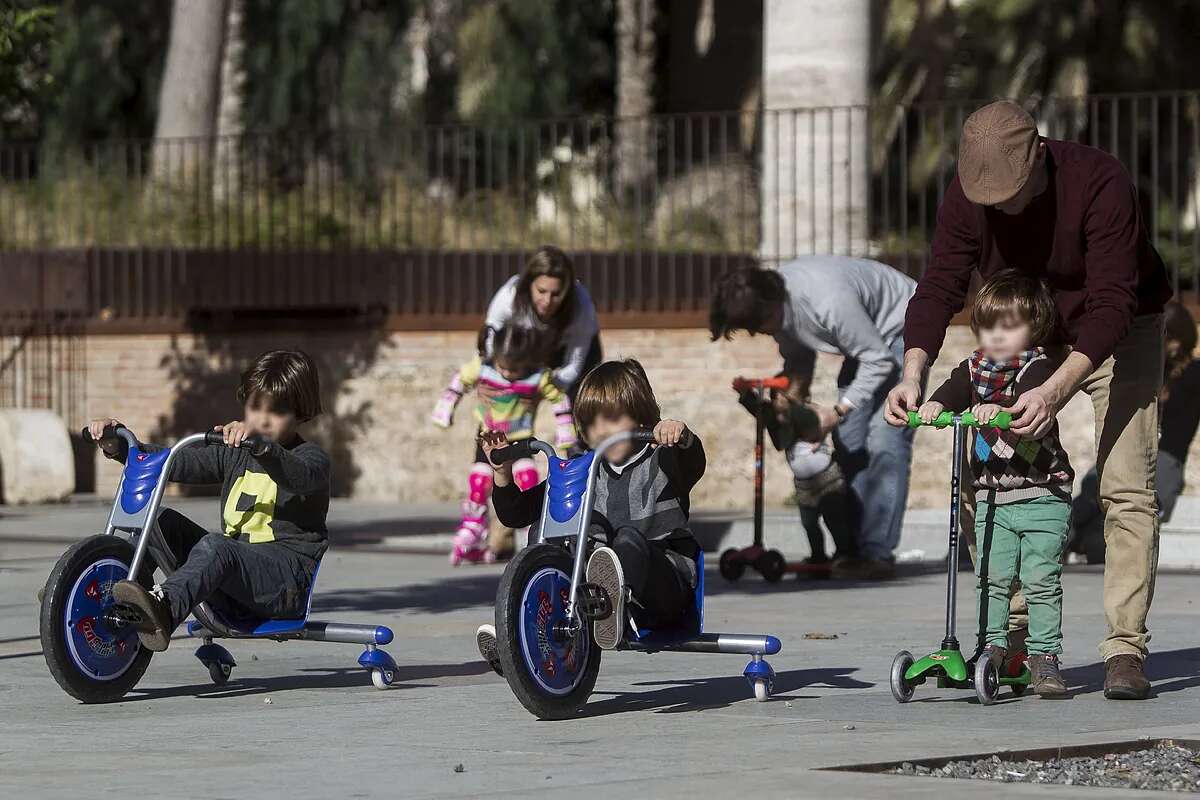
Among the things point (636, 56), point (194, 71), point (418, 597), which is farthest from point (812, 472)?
point (636, 56)

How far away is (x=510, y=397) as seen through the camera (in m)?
11.9

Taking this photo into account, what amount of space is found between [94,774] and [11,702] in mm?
1562

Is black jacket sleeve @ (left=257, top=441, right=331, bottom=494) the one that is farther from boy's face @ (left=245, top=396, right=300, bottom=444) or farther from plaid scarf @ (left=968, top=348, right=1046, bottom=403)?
plaid scarf @ (left=968, top=348, right=1046, bottom=403)

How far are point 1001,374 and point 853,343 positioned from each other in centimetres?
368

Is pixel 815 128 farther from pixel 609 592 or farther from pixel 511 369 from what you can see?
pixel 609 592

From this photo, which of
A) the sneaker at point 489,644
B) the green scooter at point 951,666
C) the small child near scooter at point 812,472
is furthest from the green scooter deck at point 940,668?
the small child near scooter at point 812,472

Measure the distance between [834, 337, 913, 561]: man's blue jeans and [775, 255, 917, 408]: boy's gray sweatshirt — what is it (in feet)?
0.66

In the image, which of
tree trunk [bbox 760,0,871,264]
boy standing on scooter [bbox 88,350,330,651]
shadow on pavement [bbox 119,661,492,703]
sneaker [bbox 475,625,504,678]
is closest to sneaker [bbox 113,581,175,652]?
boy standing on scooter [bbox 88,350,330,651]

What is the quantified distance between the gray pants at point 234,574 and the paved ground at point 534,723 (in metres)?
0.27

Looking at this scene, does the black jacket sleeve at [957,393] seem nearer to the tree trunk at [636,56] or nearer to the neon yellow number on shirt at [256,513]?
the neon yellow number on shirt at [256,513]

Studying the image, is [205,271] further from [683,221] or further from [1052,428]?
[1052,428]

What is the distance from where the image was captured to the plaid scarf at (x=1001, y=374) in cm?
687

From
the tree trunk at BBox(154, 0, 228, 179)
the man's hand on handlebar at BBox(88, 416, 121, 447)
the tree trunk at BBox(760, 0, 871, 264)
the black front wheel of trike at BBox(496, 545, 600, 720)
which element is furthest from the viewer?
the tree trunk at BBox(154, 0, 228, 179)

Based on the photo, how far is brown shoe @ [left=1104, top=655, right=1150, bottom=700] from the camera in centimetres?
675
